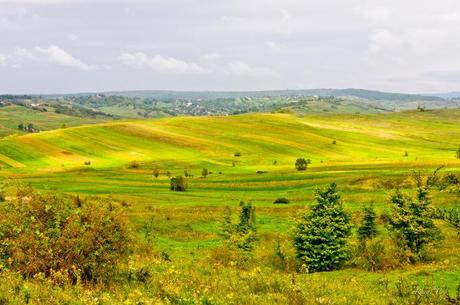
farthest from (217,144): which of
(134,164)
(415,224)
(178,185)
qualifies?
(415,224)

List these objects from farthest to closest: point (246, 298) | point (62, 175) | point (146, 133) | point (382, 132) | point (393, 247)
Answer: point (382, 132)
point (146, 133)
point (62, 175)
point (393, 247)
point (246, 298)

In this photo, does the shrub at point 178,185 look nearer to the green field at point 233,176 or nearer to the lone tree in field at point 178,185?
the lone tree in field at point 178,185

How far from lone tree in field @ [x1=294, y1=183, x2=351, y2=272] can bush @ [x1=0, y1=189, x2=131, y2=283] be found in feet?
45.5

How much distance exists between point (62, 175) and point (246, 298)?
8993 centimetres

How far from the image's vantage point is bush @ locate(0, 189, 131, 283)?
1485cm

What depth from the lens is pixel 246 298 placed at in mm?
13406

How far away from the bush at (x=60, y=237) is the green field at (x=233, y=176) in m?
1.75

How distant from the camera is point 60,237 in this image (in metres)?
15.1

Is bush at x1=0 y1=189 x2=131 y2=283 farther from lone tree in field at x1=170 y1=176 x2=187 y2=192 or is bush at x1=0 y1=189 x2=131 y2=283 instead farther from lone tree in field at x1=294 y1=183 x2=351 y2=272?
lone tree in field at x1=170 y1=176 x2=187 y2=192

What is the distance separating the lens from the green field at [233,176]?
19.0m

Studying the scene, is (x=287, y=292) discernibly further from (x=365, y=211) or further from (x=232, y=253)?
(x=365, y=211)

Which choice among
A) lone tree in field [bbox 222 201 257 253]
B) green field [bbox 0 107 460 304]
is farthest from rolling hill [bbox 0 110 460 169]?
lone tree in field [bbox 222 201 257 253]

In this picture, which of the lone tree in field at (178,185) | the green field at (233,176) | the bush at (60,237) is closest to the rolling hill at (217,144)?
the green field at (233,176)

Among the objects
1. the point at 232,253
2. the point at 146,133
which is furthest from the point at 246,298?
the point at 146,133
